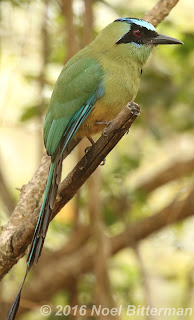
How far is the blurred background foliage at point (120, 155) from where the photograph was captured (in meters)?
4.20

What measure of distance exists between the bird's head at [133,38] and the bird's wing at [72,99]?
21 centimetres

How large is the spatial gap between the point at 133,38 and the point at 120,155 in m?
1.72

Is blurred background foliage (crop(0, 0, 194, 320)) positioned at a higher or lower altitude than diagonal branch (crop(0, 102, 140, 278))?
higher

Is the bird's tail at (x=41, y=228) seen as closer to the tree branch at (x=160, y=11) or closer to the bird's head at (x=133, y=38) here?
the bird's head at (x=133, y=38)

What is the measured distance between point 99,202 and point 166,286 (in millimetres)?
2107

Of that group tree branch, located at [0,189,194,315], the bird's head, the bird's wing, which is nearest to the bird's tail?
the bird's wing

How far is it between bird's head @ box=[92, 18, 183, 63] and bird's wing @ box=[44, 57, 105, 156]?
0.21 meters

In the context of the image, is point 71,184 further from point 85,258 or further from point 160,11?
point 85,258

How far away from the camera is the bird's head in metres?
3.18

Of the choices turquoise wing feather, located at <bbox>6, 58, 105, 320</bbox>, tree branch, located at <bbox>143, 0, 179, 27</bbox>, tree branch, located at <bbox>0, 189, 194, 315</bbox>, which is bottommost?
turquoise wing feather, located at <bbox>6, 58, 105, 320</bbox>

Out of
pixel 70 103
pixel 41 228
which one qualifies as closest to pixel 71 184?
pixel 41 228

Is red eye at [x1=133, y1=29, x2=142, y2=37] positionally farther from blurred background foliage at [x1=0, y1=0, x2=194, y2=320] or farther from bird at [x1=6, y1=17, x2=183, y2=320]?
blurred background foliage at [x1=0, y1=0, x2=194, y2=320]

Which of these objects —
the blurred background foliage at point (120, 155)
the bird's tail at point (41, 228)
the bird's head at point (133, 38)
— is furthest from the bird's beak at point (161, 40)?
the bird's tail at point (41, 228)

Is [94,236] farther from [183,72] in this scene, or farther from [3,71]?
[3,71]
